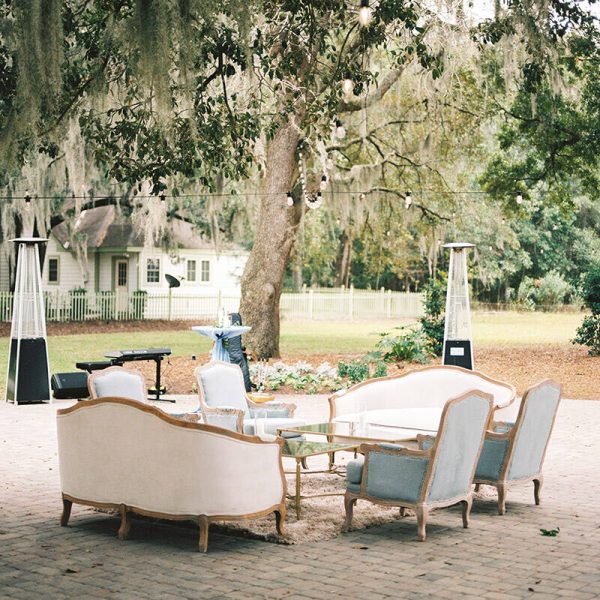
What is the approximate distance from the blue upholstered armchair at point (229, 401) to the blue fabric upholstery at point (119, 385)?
0.85m

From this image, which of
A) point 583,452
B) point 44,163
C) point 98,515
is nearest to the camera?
point 98,515

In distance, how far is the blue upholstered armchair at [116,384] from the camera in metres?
7.72

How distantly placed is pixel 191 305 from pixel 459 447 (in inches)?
1193

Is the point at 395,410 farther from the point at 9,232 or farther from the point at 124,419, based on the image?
the point at 9,232

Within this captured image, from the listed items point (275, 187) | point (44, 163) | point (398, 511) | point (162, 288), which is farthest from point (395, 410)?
point (162, 288)

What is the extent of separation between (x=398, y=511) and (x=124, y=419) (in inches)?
89.1

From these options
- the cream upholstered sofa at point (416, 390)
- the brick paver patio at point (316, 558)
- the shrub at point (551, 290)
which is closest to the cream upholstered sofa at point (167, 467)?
the brick paver patio at point (316, 558)

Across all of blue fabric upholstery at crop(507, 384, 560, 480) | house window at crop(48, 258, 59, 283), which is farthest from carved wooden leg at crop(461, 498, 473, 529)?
house window at crop(48, 258, 59, 283)

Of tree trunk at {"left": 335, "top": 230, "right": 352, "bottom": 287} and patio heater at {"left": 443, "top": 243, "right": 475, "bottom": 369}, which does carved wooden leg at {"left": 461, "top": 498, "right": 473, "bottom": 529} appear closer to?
patio heater at {"left": 443, "top": 243, "right": 475, "bottom": 369}

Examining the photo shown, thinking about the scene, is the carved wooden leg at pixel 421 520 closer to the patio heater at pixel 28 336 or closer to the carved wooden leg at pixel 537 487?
the carved wooden leg at pixel 537 487

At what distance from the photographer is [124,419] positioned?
6.66m

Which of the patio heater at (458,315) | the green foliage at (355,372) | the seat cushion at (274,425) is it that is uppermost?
the patio heater at (458,315)

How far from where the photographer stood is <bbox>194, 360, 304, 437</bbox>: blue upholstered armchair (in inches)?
347

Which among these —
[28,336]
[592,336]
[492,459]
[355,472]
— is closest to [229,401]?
[355,472]
